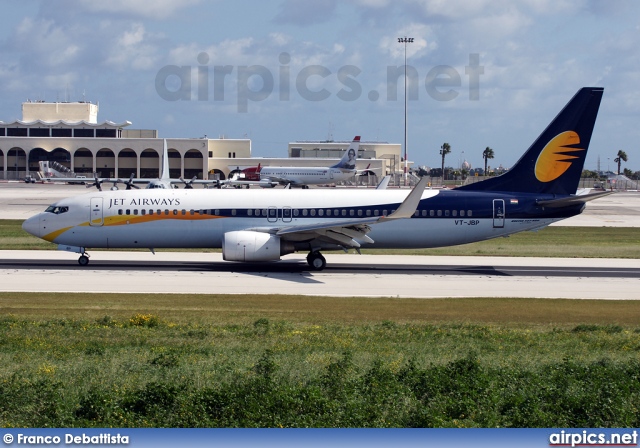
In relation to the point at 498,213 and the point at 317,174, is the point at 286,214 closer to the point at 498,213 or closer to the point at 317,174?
the point at 498,213

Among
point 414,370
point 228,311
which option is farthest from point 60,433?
point 228,311

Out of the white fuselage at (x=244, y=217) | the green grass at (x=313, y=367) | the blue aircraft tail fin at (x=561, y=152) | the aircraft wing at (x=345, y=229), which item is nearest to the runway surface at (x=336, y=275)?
the white fuselage at (x=244, y=217)

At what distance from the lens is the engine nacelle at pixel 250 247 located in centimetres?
3488

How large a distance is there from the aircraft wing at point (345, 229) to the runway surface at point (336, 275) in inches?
57.1

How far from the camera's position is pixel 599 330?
22.1 metres

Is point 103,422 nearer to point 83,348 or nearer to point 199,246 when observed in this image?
point 83,348

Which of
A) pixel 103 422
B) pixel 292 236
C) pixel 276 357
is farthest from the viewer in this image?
pixel 292 236

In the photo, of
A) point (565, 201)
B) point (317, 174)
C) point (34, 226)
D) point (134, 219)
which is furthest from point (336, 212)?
point (317, 174)

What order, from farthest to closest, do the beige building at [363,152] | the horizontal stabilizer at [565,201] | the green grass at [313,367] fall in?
1. the beige building at [363,152]
2. the horizontal stabilizer at [565,201]
3. the green grass at [313,367]

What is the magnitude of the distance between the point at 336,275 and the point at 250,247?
12.4 ft

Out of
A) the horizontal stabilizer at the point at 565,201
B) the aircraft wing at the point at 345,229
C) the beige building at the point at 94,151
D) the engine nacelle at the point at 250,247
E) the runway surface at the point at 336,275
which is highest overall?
the beige building at the point at 94,151

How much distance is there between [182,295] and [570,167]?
19.1 meters

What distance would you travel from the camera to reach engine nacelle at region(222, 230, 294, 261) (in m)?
34.9

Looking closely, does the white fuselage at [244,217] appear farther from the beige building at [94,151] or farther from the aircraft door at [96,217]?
the beige building at [94,151]
